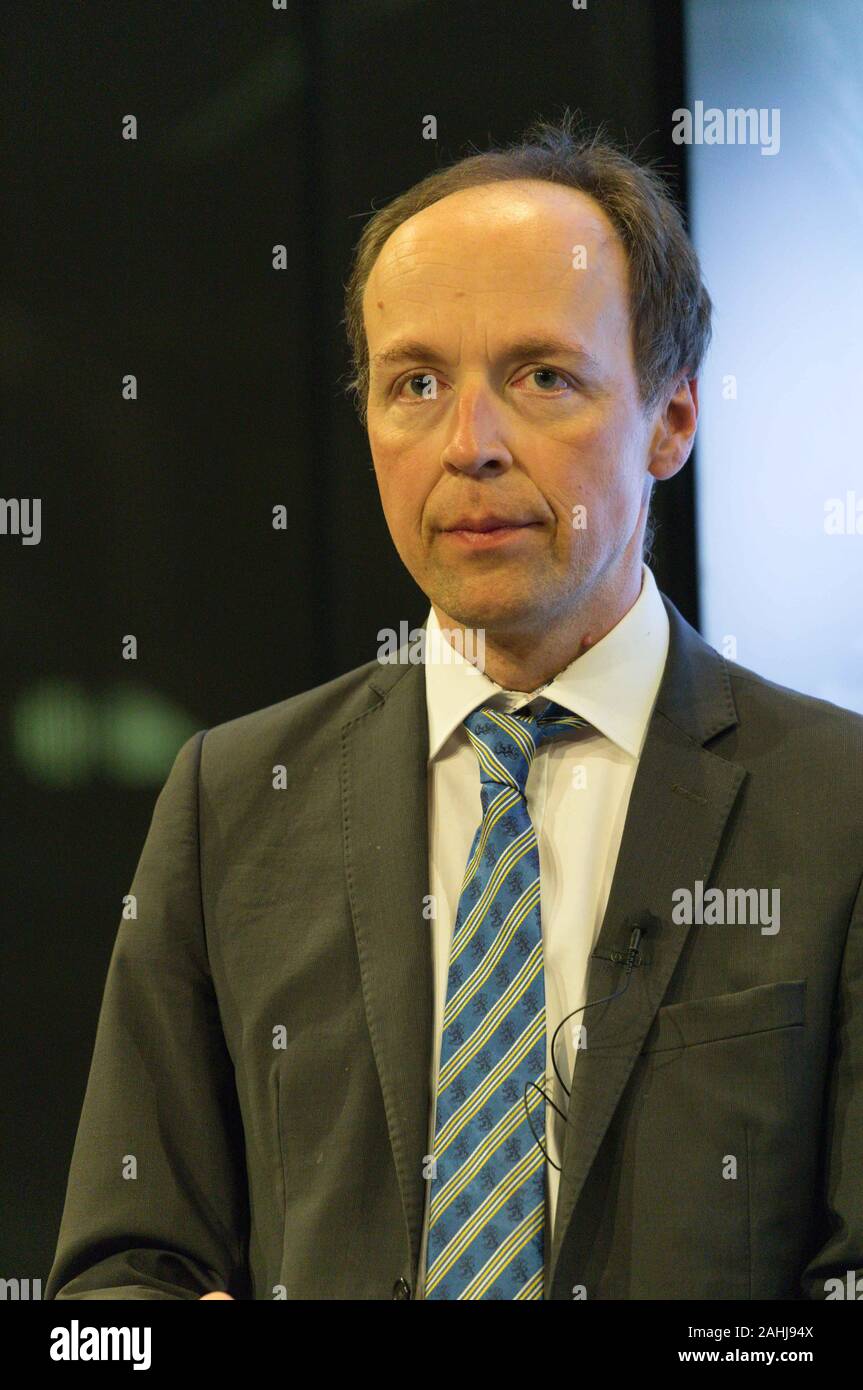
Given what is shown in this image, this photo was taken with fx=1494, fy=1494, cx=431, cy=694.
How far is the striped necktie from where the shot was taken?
1.64m

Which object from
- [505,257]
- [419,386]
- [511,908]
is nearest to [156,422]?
[419,386]

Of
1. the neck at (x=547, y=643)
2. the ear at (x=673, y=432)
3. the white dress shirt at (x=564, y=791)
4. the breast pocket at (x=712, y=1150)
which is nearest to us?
the breast pocket at (x=712, y=1150)

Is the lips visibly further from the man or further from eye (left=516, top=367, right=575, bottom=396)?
eye (left=516, top=367, right=575, bottom=396)

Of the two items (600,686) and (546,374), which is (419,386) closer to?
(546,374)

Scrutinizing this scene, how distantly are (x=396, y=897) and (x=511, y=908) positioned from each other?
0.15 meters

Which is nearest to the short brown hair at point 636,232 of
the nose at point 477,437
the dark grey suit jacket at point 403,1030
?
the nose at point 477,437

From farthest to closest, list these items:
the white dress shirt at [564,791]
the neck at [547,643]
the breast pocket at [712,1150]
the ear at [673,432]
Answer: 1. the ear at [673,432]
2. the neck at [547,643]
3. the white dress shirt at [564,791]
4. the breast pocket at [712,1150]

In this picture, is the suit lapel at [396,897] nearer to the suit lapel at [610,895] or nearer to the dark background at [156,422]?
the suit lapel at [610,895]

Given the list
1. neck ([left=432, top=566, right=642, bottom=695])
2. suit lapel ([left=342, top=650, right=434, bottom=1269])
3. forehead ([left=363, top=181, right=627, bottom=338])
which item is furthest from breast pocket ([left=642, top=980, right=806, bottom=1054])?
forehead ([left=363, top=181, right=627, bottom=338])

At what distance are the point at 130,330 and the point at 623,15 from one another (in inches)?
34.9

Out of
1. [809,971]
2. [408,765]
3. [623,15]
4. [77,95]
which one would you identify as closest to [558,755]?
[408,765]

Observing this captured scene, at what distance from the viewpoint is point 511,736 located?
1.83 metres

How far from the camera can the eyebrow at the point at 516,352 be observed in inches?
70.4

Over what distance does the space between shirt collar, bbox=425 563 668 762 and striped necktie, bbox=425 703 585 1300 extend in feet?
0.36
